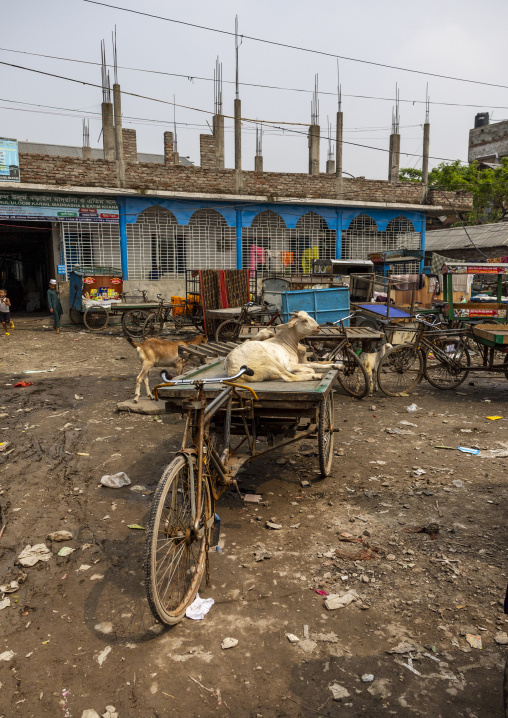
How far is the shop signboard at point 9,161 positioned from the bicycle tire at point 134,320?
18.5 ft

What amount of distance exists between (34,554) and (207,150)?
62.0 feet

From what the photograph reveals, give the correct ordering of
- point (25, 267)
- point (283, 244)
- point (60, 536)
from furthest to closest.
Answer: point (25, 267) → point (283, 244) → point (60, 536)

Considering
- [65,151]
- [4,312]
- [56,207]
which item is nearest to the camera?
[4,312]

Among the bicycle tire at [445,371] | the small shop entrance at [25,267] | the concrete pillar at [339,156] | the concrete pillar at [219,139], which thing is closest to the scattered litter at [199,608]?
the bicycle tire at [445,371]

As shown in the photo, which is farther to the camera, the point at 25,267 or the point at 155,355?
the point at 25,267

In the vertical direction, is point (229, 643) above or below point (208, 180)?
below

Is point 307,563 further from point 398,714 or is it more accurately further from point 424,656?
point 398,714

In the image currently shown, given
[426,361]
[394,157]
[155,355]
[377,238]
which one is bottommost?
[426,361]

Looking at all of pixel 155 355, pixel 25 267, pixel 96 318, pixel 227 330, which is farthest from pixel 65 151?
pixel 155 355

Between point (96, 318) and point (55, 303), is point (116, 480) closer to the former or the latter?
point (55, 303)

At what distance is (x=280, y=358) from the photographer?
5.15 m

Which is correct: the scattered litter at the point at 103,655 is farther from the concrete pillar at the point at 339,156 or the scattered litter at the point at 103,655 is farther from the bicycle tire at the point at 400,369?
the concrete pillar at the point at 339,156

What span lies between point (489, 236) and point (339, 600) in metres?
26.5

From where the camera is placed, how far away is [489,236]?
26.1 metres
